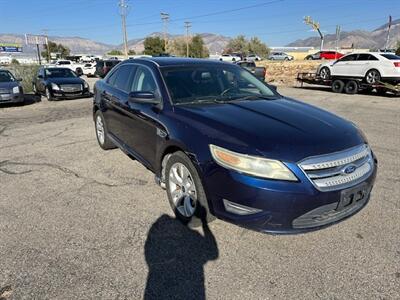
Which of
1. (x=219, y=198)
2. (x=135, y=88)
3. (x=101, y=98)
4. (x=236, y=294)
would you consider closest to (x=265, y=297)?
(x=236, y=294)

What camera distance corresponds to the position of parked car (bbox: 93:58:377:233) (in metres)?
2.54

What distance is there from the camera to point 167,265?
2.75 meters

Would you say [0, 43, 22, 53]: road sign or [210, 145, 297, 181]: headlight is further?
[0, 43, 22, 53]: road sign

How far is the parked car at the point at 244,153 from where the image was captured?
254cm

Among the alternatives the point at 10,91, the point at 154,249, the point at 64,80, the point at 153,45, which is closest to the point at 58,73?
the point at 64,80

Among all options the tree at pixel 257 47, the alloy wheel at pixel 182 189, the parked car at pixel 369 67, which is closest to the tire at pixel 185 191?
the alloy wheel at pixel 182 189

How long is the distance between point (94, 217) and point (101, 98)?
265 cm

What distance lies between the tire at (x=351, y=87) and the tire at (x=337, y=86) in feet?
0.82

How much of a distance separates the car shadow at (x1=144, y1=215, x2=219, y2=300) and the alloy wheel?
184mm

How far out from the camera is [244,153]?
8.53 ft

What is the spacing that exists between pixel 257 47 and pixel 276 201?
98706 millimetres

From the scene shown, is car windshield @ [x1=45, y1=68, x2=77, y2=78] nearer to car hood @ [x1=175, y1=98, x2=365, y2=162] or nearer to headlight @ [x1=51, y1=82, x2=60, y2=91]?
headlight @ [x1=51, y1=82, x2=60, y2=91]

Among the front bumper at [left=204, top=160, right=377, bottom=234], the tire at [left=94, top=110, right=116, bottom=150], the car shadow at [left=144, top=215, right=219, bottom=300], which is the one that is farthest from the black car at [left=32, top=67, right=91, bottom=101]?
the front bumper at [left=204, top=160, right=377, bottom=234]

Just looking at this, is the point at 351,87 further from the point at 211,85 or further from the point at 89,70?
the point at 89,70
